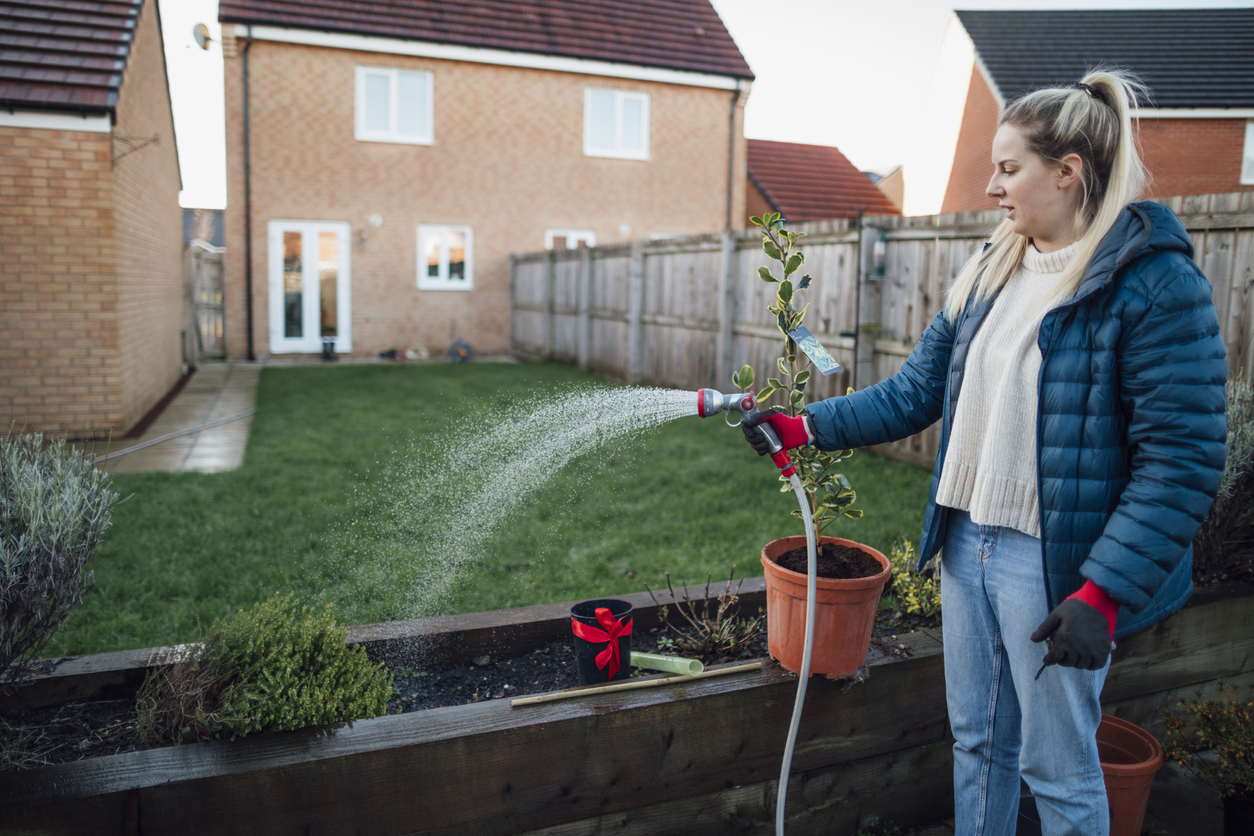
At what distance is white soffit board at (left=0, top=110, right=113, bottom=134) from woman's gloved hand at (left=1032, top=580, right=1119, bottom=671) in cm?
856

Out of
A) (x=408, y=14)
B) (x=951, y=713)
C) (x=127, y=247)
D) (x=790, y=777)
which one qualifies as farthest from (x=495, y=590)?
(x=408, y=14)

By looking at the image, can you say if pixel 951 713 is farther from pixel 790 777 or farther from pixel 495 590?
pixel 495 590

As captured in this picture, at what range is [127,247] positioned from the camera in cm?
840

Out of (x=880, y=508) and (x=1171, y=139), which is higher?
(x=1171, y=139)

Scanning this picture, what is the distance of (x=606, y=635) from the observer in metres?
2.36

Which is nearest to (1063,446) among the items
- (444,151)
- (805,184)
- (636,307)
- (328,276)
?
(636,307)

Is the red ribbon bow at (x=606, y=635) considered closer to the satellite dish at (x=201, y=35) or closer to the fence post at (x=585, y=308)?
the fence post at (x=585, y=308)

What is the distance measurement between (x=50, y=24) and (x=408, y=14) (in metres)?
9.43

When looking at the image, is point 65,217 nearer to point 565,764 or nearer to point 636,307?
point 636,307

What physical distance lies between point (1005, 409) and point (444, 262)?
1615 centimetres

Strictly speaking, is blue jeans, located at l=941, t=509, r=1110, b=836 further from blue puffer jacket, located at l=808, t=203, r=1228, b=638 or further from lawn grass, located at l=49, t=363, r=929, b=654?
lawn grass, located at l=49, t=363, r=929, b=654

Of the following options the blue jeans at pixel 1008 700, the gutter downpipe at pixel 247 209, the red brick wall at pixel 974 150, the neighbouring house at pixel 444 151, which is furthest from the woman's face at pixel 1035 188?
the red brick wall at pixel 974 150

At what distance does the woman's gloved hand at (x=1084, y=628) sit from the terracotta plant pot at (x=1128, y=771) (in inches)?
31.2

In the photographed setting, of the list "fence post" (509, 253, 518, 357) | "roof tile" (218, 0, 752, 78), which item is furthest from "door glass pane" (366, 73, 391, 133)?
"fence post" (509, 253, 518, 357)
